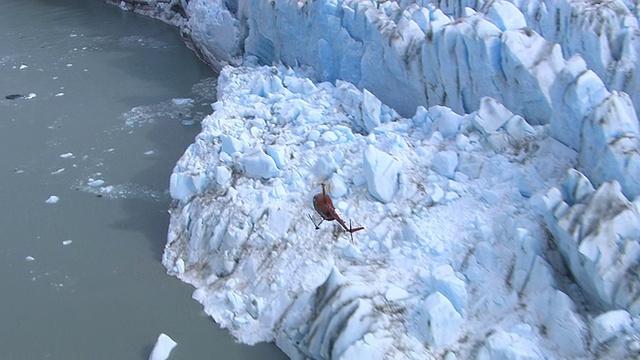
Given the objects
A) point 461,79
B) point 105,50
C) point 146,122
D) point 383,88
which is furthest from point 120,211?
point 105,50

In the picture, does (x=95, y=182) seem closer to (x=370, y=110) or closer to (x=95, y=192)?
(x=95, y=192)

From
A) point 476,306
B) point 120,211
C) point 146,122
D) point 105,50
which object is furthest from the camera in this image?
point 105,50

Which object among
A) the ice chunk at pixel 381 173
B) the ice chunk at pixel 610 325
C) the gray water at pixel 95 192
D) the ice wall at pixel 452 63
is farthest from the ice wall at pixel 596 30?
the gray water at pixel 95 192

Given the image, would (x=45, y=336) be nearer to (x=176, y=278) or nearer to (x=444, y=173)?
(x=176, y=278)

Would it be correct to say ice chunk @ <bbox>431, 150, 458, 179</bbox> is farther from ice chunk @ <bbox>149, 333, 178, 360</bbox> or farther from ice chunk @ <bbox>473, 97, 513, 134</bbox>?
ice chunk @ <bbox>149, 333, 178, 360</bbox>

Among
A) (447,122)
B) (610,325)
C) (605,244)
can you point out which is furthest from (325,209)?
(610,325)

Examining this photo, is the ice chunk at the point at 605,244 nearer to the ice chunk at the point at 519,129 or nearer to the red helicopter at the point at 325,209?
the ice chunk at the point at 519,129
